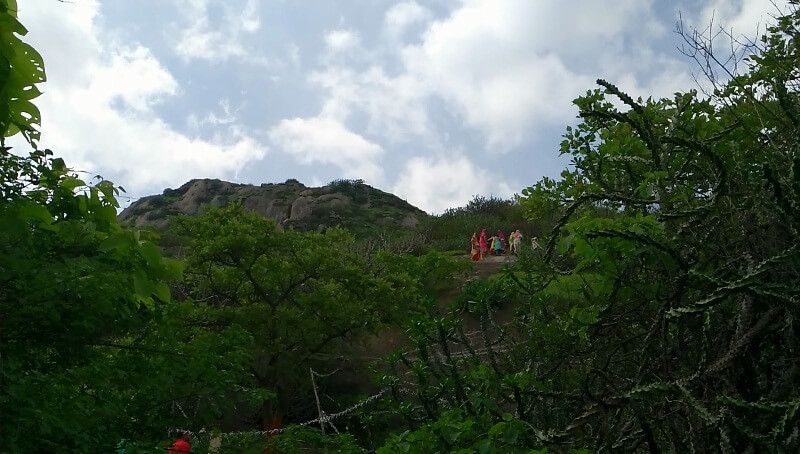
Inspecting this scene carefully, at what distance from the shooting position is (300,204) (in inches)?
2131

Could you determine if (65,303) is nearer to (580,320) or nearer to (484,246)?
(580,320)

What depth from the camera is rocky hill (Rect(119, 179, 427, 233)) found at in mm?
50406

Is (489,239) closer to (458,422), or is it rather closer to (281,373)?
(281,373)

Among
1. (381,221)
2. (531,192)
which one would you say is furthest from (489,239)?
(531,192)

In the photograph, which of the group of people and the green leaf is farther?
the group of people

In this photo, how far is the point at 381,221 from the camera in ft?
167

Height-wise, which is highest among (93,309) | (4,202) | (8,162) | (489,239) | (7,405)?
(489,239)

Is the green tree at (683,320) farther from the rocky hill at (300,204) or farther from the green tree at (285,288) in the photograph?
the rocky hill at (300,204)

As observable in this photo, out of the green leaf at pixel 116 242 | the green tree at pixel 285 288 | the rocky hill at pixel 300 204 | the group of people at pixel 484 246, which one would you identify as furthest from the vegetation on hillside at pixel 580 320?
the rocky hill at pixel 300 204

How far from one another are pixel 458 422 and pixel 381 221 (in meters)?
48.4

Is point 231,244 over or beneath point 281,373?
over

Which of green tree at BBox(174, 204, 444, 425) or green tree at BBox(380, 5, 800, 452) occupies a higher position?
green tree at BBox(174, 204, 444, 425)

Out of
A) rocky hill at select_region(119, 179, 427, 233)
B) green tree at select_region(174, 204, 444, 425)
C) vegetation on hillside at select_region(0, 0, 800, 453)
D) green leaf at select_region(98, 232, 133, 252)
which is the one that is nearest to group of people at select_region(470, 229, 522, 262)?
green tree at select_region(174, 204, 444, 425)

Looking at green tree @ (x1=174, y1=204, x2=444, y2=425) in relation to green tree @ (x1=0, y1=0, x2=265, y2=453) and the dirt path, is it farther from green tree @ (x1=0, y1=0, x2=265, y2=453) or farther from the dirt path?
green tree @ (x1=0, y1=0, x2=265, y2=453)
